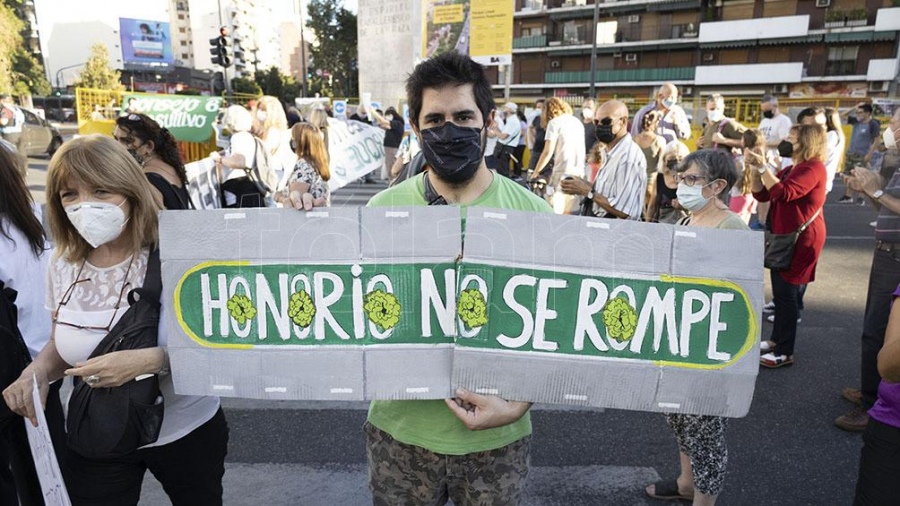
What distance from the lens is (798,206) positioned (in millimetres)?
4211

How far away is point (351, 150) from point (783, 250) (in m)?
7.25

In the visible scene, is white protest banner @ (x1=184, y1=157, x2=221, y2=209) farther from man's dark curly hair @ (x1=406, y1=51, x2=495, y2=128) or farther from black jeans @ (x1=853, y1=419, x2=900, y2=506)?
black jeans @ (x1=853, y1=419, x2=900, y2=506)

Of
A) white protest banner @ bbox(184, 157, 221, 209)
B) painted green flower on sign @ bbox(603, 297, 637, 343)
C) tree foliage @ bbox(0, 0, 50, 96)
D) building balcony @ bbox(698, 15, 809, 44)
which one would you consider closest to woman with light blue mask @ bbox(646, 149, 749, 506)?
painted green flower on sign @ bbox(603, 297, 637, 343)

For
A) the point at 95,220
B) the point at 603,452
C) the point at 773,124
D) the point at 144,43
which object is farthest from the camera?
the point at 144,43

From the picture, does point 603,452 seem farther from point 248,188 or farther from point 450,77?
point 248,188

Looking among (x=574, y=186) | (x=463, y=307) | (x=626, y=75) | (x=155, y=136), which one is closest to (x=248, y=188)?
(x=155, y=136)

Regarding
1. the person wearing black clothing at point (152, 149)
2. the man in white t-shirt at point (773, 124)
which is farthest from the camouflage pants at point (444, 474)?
the man in white t-shirt at point (773, 124)

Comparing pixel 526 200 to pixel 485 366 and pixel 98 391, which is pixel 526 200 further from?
pixel 98 391

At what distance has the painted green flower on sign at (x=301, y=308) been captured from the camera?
1.73 meters

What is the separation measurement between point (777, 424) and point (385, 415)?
3.09 meters

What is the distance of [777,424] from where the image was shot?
367cm

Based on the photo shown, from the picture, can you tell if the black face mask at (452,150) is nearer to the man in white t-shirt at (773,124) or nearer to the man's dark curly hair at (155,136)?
the man's dark curly hair at (155,136)

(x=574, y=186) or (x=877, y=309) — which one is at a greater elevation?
(x=574, y=186)

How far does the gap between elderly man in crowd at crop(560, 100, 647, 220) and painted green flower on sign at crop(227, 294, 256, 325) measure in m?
3.32
